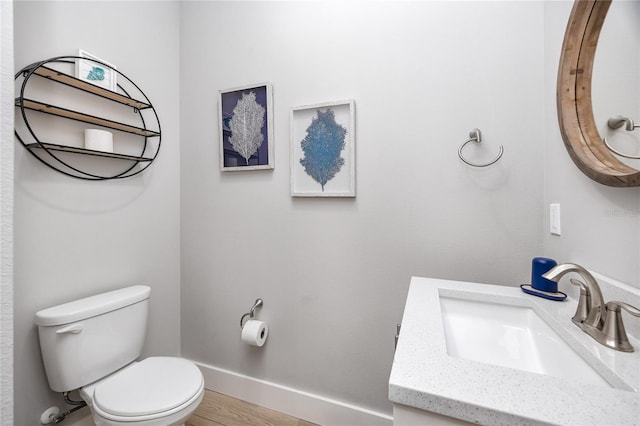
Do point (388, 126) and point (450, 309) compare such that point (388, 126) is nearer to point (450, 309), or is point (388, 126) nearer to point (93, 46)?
point (450, 309)

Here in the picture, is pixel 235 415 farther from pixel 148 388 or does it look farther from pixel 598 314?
pixel 598 314

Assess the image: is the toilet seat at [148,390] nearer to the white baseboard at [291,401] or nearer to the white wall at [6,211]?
the white wall at [6,211]

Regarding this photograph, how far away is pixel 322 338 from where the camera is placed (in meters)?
1.39

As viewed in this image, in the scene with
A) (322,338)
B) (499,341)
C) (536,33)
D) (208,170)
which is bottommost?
(322,338)

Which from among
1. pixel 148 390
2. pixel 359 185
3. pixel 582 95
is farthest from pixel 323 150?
pixel 148 390

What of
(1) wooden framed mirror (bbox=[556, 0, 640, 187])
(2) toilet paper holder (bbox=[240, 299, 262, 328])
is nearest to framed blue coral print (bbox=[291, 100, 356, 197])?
(2) toilet paper holder (bbox=[240, 299, 262, 328])

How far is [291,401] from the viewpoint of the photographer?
1437mm

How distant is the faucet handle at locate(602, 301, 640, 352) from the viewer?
0.57 meters

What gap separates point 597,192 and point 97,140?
6.39ft

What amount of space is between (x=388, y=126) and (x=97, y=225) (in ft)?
5.07

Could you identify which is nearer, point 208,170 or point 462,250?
point 462,250

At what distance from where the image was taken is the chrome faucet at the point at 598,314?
573mm

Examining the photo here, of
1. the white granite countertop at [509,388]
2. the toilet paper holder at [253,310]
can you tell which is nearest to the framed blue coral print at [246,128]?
the toilet paper holder at [253,310]

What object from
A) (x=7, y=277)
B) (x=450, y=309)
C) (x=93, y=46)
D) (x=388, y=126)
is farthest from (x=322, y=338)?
(x=93, y=46)
